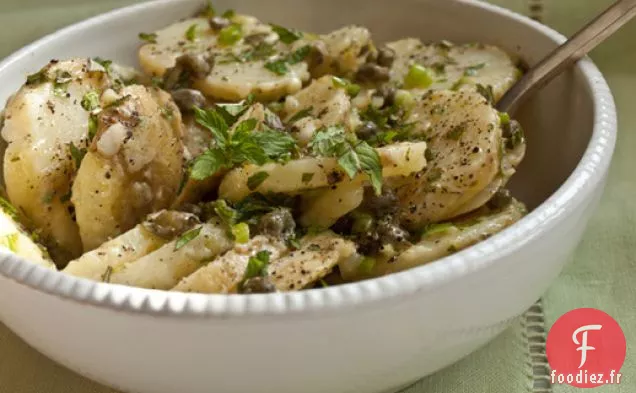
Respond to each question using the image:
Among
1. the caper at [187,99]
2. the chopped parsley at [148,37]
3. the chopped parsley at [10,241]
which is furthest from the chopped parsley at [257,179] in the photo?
the chopped parsley at [148,37]

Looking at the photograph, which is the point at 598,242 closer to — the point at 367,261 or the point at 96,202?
the point at 367,261

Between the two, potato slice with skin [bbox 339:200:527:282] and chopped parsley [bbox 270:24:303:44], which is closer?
potato slice with skin [bbox 339:200:527:282]

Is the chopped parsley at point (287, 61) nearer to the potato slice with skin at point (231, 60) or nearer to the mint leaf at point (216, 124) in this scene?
the potato slice with skin at point (231, 60)

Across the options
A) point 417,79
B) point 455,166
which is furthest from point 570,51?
point 455,166

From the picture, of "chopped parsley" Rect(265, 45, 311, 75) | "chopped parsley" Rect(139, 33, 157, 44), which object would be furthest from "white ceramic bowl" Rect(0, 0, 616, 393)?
"chopped parsley" Rect(139, 33, 157, 44)

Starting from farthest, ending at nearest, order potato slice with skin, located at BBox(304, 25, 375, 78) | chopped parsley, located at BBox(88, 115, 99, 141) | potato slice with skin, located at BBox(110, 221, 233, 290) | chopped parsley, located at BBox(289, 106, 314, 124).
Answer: potato slice with skin, located at BBox(304, 25, 375, 78) < chopped parsley, located at BBox(289, 106, 314, 124) < chopped parsley, located at BBox(88, 115, 99, 141) < potato slice with skin, located at BBox(110, 221, 233, 290)

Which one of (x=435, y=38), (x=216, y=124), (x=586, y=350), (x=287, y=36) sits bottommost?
(x=586, y=350)

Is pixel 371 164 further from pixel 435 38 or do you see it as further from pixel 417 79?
pixel 435 38

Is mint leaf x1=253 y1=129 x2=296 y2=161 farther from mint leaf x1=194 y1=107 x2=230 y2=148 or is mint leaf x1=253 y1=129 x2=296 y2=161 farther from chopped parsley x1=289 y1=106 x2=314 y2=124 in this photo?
chopped parsley x1=289 y1=106 x2=314 y2=124
